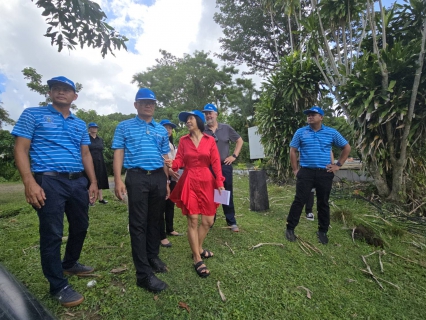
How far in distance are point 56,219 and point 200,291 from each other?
1.50 metres

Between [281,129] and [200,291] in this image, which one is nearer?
[200,291]

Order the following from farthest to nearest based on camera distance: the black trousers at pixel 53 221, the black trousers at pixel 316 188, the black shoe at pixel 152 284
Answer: the black trousers at pixel 316 188 < the black shoe at pixel 152 284 < the black trousers at pixel 53 221

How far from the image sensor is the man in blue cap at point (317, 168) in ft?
11.9

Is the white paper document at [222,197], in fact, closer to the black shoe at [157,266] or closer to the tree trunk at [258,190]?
the black shoe at [157,266]

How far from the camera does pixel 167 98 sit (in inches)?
1183

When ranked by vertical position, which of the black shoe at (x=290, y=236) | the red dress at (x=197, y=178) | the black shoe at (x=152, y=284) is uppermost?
the red dress at (x=197, y=178)

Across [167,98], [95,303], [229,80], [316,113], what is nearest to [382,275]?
[316,113]

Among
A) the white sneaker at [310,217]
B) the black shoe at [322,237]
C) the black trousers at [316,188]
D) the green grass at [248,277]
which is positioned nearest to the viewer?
the green grass at [248,277]

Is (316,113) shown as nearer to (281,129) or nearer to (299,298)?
(299,298)

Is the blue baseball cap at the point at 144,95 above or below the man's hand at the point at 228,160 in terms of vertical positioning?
above

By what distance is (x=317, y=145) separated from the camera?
12.1 feet

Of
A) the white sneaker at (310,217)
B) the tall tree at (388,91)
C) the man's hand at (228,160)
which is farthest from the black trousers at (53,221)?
the tall tree at (388,91)

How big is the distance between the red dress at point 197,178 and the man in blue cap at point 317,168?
153 centimetres

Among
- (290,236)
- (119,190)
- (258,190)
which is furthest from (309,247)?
(119,190)
